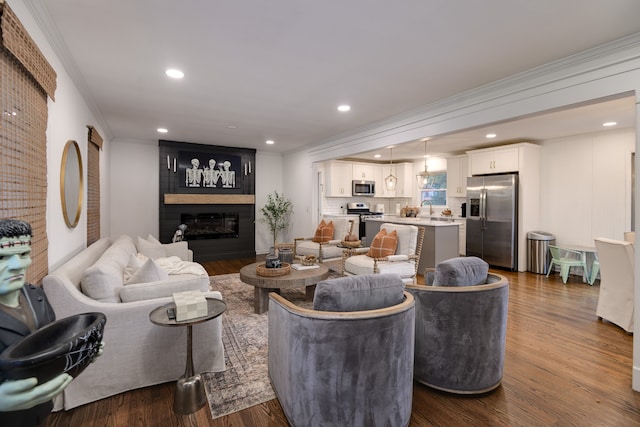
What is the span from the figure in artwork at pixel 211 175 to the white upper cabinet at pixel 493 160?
5468 millimetres

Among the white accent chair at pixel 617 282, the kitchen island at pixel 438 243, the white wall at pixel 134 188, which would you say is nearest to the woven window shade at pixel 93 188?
the white wall at pixel 134 188

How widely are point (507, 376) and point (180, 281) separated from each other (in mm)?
2618

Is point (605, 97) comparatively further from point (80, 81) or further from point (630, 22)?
point (80, 81)

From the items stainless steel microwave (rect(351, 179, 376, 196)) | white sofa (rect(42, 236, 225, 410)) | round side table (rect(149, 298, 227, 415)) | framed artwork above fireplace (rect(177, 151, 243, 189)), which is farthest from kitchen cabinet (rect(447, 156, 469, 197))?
round side table (rect(149, 298, 227, 415))

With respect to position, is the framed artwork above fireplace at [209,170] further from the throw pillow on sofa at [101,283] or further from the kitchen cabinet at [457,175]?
the kitchen cabinet at [457,175]

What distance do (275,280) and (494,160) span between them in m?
5.17

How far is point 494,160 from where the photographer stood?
6305mm

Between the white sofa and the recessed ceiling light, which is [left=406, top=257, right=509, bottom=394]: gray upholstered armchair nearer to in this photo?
the white sofa

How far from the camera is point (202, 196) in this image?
6859 mm

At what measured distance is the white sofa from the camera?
6.79 ft

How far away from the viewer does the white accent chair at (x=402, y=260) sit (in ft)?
14.0

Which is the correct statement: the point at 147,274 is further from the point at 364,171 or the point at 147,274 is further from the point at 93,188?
the point at 364,171

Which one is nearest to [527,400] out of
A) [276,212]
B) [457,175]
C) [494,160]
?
[494,160]

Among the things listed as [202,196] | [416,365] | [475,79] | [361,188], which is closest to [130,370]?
[416,365]
